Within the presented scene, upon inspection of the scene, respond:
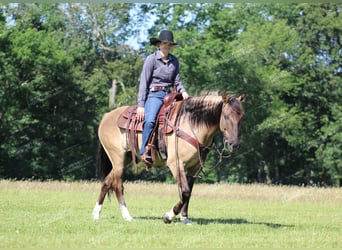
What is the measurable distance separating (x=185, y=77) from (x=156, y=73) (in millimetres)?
39236

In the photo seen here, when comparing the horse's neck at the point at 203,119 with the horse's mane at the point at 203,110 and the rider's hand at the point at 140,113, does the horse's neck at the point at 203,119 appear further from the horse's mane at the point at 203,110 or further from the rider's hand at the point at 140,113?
the rider's hand at the point at 140,113

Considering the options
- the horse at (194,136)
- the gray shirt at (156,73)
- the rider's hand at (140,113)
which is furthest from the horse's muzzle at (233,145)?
the rider's hand at (140,113)

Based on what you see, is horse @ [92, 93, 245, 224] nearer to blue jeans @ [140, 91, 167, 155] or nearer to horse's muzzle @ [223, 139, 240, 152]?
horse's muzzle @ [223, 139, 240, 152]

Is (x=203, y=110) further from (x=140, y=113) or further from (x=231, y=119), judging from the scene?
(x=140, y=113)

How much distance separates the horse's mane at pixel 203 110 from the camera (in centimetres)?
1224

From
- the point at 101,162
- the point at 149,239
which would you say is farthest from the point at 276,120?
the point at 149,239

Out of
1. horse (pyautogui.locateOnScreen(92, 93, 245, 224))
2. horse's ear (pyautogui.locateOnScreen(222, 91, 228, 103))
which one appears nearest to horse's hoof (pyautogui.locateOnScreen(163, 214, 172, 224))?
horse (pyautogui.locateOnScreen(92, 93, 245, 224))

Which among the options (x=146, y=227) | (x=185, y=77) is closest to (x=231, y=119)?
Answer: (x=146, y=227)

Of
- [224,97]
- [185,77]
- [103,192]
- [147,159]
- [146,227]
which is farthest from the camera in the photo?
[185,77]

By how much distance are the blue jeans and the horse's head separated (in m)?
1.27

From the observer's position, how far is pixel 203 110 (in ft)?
40.6

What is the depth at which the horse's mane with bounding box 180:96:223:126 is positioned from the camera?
12.2 meters

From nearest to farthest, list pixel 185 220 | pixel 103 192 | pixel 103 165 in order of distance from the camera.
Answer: pixel 185 220 < pixel 103 192 < pixel 103 165

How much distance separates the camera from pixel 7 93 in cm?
4912
